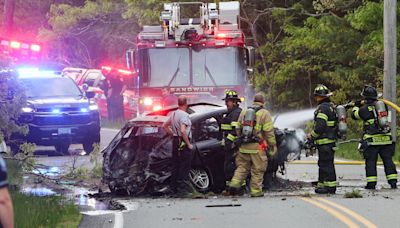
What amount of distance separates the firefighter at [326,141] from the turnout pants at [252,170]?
0.91 meters

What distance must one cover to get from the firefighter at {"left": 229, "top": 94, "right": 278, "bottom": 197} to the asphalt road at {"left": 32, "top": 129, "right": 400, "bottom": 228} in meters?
0.27

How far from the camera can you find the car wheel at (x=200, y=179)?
11578 mm

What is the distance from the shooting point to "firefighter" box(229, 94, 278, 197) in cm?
1107

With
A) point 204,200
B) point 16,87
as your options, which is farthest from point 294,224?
point 16,87

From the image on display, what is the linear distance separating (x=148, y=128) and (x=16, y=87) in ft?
9.30

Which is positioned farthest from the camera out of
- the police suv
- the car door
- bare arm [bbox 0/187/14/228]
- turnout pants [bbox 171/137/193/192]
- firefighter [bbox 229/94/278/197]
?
the police suv

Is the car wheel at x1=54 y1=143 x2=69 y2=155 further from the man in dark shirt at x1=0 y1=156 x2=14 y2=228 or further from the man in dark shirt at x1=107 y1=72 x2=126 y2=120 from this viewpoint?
the man in dark shirt at x1=0 y1=156 x2=14 y2=228

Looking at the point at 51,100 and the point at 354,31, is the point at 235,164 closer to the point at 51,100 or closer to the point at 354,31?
the point at 51,100

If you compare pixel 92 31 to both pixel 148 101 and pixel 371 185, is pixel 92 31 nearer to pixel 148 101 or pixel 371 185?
pixel 148 101

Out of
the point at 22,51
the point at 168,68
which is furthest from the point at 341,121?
the point at 22,51

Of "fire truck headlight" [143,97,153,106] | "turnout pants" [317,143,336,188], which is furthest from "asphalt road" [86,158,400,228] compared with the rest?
"fire truck headlight" [143,97,153,106]

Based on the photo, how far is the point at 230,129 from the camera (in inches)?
442

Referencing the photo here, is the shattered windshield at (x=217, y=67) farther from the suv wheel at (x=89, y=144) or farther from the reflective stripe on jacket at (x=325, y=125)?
the reflective stripe on jacket at (x=325, y=125)

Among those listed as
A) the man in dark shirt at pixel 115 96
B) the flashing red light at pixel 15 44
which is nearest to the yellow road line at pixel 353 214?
the flashing red light at pixel 15 44
